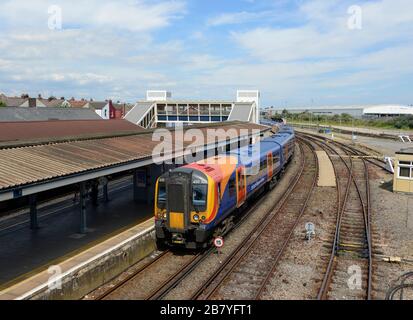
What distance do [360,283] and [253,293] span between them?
10.0 feet

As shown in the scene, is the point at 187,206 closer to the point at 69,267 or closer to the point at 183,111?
the point at 69,267

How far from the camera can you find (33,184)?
31.8 feet

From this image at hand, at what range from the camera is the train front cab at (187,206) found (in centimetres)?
1272

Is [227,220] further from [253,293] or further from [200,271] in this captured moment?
[253,293]

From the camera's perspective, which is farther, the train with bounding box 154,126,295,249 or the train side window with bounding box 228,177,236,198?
the train side window with bounding box 228,177,236,198

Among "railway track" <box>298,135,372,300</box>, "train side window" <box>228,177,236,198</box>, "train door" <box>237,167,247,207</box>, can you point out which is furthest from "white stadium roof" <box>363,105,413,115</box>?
"train side window" <box>228,177,236,198</box>

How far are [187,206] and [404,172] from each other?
14541 mm

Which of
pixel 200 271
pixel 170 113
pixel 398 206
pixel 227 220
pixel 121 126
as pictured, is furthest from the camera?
pixel 170 113

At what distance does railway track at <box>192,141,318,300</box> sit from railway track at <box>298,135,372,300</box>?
5.42ft

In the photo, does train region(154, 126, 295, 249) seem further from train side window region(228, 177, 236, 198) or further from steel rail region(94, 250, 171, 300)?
steel rail region(94, 250, 171, 300)

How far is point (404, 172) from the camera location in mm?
21969

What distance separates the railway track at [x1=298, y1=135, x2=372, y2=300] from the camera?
10.8 meters

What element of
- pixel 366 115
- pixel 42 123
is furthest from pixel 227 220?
pixel 366 115

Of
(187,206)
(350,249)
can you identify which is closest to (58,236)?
(187,206)
